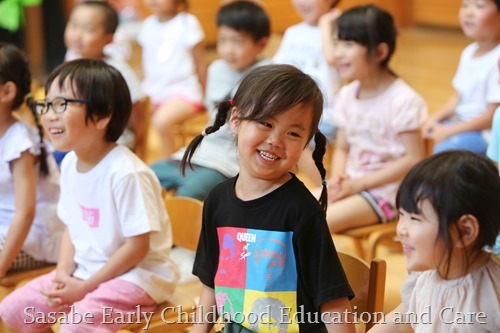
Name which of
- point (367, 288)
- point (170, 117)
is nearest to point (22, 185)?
point (367, 288)

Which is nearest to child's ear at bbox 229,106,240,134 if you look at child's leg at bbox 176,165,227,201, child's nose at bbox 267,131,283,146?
child's nose at bbox 267,131,283,146

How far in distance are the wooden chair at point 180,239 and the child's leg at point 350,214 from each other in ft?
1.84

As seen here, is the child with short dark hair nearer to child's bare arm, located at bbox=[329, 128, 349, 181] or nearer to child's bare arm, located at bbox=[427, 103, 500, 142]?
child's bare arm, located at bbox=[329, 128, 349, 181]

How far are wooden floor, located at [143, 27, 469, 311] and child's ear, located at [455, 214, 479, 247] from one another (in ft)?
10.2

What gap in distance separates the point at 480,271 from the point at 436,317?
5.0 inches

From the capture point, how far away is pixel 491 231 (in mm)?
1482

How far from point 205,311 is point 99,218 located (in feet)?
1.65

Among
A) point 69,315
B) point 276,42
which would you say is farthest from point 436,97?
point 69,315

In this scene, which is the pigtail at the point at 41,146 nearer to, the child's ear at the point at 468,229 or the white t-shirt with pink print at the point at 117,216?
the white t-shirt with pink print at the point at 117,216

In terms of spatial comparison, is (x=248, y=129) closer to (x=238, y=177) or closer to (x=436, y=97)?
(x=238, y=177)

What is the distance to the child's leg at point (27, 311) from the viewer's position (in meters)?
2.21

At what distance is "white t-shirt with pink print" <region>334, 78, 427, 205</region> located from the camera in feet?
9.21

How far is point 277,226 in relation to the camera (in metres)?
1.69

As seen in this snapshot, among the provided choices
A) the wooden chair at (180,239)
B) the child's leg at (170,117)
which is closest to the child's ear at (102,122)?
the wooden chair at (180,239)
